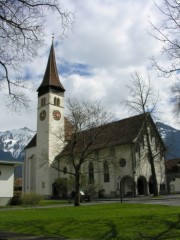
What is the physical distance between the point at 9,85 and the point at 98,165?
148 ft

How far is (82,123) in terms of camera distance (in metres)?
34.5

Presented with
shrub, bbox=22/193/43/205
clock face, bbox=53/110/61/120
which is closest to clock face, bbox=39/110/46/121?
clock face, bbox=53/110/61/120

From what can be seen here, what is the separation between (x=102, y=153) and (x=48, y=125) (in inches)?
566

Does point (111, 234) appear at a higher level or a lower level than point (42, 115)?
lower

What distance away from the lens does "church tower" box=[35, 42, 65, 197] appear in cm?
6178

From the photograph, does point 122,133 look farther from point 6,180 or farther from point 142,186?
point 6,180

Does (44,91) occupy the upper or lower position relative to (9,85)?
upper

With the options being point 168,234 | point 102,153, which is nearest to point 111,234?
point 168,234

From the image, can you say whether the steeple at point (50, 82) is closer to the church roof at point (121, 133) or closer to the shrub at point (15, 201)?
the church roof at point (121, 133)

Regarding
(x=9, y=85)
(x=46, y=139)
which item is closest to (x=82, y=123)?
(x=9, y=85)

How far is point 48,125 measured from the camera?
212ft

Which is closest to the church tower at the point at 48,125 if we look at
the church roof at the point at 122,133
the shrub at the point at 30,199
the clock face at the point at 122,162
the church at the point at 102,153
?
the church at the point at 102,153

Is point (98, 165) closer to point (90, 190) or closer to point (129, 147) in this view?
point (129, 147)

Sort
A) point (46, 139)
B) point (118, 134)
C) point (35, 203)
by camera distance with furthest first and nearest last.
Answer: point (46, 139) → point (118, 134) → point (35, 203)
